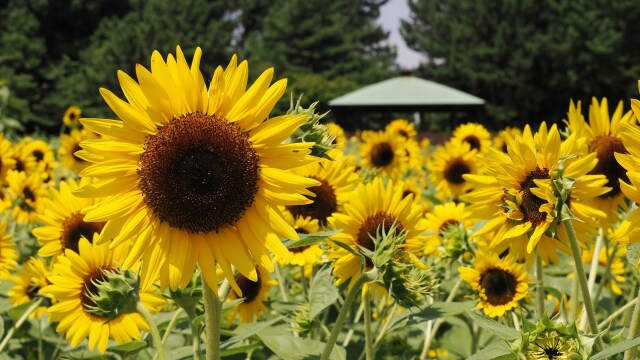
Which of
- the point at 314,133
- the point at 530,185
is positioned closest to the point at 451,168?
the point at 530,185

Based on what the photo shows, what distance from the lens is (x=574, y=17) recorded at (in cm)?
3309

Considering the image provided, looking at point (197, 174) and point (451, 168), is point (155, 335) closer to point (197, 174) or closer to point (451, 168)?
point (197, 174)

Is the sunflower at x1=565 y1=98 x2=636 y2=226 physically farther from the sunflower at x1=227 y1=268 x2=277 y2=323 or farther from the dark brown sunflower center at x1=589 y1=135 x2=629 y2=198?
the sunflower at x1=227 y1=268 x2=277 y2=323

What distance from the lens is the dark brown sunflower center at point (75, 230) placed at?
202 centimetres

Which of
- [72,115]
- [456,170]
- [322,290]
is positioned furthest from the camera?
[72,115]

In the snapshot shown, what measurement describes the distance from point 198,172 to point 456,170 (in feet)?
9.15

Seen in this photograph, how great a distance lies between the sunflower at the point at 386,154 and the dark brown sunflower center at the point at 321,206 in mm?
1917

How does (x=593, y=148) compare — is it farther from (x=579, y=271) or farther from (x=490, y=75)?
(x=490, y=75)

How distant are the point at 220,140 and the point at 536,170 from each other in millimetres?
659

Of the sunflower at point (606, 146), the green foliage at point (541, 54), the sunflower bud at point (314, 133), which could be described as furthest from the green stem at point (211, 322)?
the green foliage at point (541, 54)

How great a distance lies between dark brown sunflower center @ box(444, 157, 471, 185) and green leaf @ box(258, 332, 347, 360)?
7.87ft

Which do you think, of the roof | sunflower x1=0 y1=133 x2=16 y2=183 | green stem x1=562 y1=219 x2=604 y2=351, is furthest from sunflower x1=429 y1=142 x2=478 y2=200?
the roof

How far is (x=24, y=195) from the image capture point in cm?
309

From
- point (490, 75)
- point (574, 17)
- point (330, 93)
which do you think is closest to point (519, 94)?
point (490, 75)
